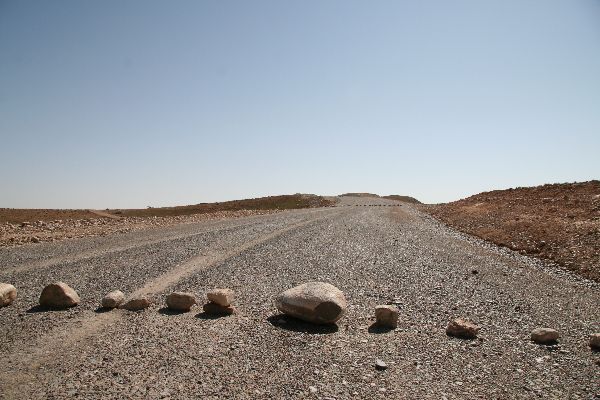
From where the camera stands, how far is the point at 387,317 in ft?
29.6

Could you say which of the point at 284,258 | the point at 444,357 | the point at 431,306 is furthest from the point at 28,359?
the point at 284,258

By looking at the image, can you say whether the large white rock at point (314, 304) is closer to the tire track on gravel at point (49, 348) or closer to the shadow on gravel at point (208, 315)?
the shadow on gravel at point (208, 315)

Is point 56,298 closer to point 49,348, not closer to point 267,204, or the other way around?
point 49,348

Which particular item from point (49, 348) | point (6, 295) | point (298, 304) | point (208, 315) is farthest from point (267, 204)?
point (49, 348)

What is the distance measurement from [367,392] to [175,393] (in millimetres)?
2856

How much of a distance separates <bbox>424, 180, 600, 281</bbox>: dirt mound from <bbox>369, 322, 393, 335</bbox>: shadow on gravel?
10382 millimetres

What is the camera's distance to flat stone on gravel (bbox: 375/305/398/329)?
9.00 m

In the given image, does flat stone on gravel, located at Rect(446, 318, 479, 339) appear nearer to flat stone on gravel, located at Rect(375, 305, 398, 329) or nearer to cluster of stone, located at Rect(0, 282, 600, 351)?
cluster of stone, located at Rect(0, 282, 600, 351)

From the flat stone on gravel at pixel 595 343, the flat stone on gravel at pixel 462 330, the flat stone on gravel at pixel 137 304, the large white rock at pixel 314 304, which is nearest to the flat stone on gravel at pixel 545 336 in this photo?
the flat stone on gravel at pixel 595 343

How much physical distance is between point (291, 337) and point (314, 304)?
1007mm

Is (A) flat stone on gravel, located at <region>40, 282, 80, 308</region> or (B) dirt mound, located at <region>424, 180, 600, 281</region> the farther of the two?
(B) dirt mound, located at <region>424, 180, 600, 281</region>

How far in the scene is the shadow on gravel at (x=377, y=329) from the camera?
8750 millimetres

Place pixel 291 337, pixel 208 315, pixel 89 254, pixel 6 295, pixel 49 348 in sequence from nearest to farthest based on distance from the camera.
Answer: pixel 49 348 → pixel 291 337 → pixel 208 315 → pixel 6 295 → pixel 89 254

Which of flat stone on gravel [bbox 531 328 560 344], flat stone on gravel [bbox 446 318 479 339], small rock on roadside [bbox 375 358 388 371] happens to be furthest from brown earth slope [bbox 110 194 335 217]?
small rock on roadside [bbox 375 358 388 371]
